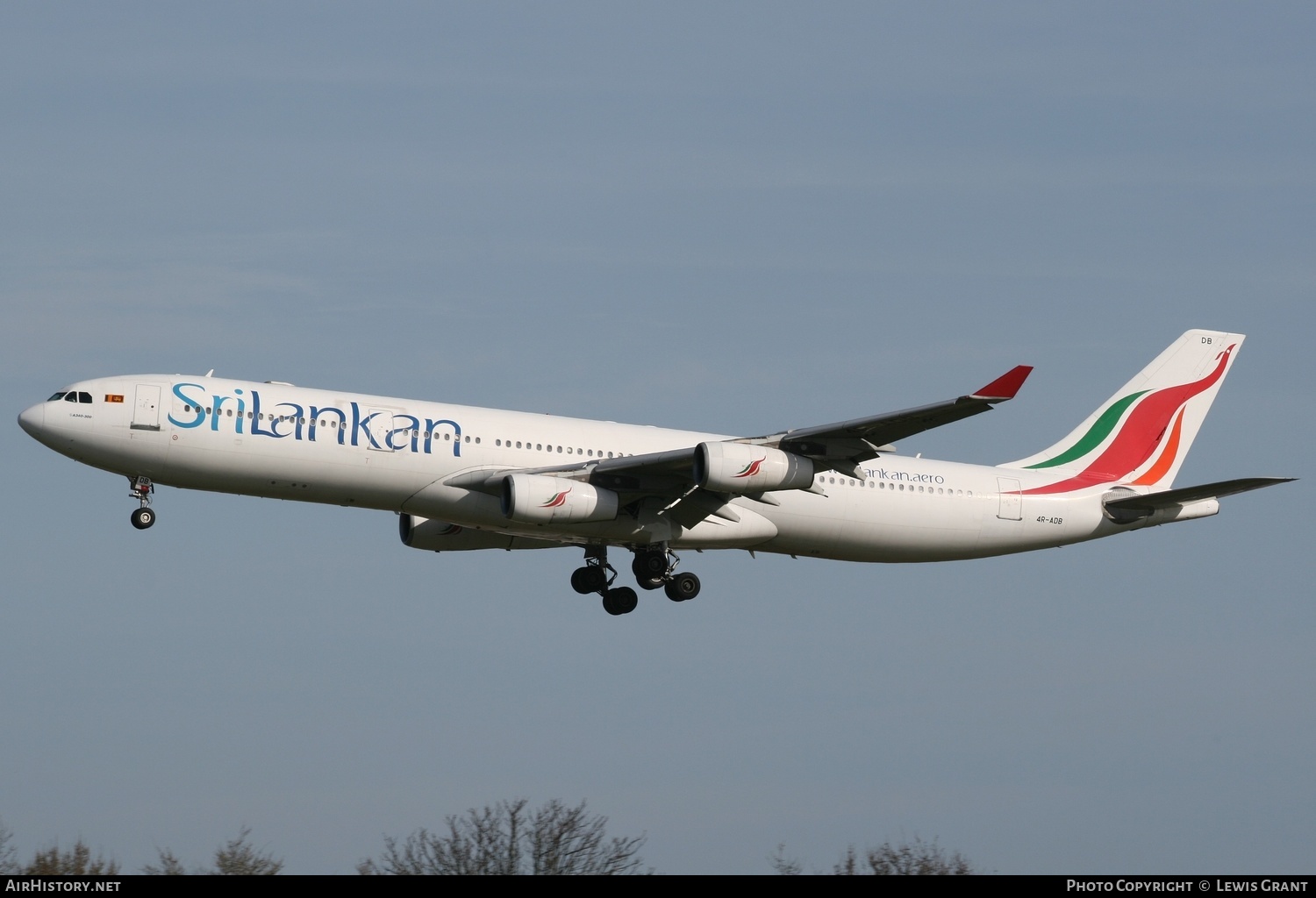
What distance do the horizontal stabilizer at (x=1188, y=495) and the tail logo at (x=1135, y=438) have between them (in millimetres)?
1540

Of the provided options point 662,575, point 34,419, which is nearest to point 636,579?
Result: point 662,575

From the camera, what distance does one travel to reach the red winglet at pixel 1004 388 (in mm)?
37406

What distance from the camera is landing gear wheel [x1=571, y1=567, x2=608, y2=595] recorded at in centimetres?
4809

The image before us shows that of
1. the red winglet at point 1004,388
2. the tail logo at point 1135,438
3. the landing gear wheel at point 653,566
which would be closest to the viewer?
the red winglet at point 1004,388

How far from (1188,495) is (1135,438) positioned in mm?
5194

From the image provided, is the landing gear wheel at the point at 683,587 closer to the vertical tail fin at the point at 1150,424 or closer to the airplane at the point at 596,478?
the airplane at the point at 596,478

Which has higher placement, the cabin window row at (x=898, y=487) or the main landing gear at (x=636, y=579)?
the cabin window row at (x=898, y=487)

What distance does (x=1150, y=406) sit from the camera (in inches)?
2072

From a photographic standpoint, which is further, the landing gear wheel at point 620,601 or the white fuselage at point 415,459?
the landing gear wheel at point 620,601

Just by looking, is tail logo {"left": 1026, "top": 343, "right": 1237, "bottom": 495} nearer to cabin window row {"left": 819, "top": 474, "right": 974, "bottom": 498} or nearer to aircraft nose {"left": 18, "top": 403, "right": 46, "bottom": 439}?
cabin window row {"left": 819, "top": 474, "right": 974, "bottom": 498}

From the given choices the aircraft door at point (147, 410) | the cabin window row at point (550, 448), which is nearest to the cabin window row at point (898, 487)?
the cabin window row at point (550, 448)
